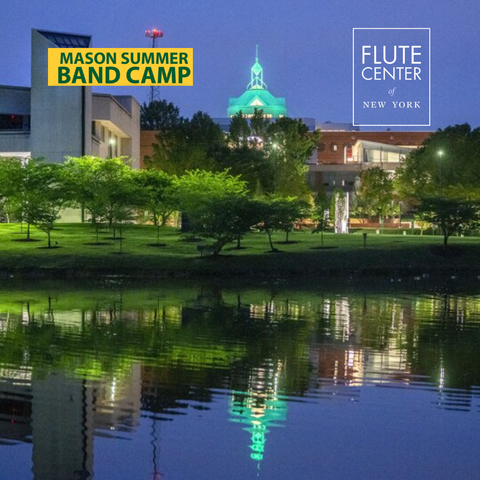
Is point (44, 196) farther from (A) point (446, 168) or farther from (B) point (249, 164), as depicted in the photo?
(A) point (446, 168)

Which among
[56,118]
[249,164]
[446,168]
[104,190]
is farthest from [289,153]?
[104,190]

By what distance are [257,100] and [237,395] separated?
13098 cm

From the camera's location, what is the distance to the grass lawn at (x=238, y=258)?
125 ft

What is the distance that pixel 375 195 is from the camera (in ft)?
251

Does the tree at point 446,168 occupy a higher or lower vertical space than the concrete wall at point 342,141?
lower

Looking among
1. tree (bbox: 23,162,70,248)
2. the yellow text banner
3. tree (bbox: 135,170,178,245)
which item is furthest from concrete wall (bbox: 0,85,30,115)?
tree (bbox: 135,170,178,245)

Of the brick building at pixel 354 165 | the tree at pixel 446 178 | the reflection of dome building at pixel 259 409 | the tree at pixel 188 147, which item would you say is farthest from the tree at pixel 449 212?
the brick building at pixel 354 165

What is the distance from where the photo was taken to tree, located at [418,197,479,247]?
149ft

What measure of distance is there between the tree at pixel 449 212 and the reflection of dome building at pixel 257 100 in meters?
89.9

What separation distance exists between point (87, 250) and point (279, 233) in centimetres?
1518

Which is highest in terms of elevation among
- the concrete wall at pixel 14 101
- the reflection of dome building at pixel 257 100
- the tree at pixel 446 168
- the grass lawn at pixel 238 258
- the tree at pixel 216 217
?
the reflection of dome building at pixel 257 100

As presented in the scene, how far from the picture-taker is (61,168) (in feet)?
170

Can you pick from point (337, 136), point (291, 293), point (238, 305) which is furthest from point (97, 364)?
point (337, 136)

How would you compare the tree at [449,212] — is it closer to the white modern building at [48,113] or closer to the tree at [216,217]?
the tree at [216,217]
